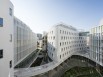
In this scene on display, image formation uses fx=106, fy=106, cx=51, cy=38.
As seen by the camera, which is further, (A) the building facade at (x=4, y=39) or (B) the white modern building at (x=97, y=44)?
(B) the white modern building at (x=97, y=44)

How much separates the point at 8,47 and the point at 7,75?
3665 millimetres

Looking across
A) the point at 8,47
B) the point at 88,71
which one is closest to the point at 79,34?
the point at 88,71

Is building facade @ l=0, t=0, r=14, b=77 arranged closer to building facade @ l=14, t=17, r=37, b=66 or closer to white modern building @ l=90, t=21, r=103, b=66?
building facade @ l=14, t=17, r=37, b=66

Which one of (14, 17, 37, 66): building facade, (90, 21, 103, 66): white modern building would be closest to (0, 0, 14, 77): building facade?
(14, 17, 37, 66): building facade

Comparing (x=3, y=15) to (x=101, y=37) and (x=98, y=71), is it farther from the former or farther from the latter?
(x=98, y=71)

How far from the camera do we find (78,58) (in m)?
49.1

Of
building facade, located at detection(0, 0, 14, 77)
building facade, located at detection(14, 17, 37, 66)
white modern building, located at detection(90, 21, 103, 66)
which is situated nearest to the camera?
building facade, located at detection(0, 0, 14, 77)

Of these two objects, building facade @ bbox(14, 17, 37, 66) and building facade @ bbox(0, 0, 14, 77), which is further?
building facade @ bbox(14, 17, 37, 66)

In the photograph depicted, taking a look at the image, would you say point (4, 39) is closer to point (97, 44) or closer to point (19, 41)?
point (19, 41)

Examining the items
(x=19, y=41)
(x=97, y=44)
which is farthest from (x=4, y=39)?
(x=97, y=44)

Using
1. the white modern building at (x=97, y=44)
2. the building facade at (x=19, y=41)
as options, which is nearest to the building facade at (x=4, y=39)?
the building facade at (x=19, y=41)

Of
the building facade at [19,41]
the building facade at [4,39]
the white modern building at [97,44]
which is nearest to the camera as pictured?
the building facade at [4,39]

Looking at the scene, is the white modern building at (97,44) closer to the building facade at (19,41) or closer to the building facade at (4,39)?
the building facade at (19,41)

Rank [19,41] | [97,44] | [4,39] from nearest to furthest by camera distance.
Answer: [4,39] < [19,41] < [97,44]
